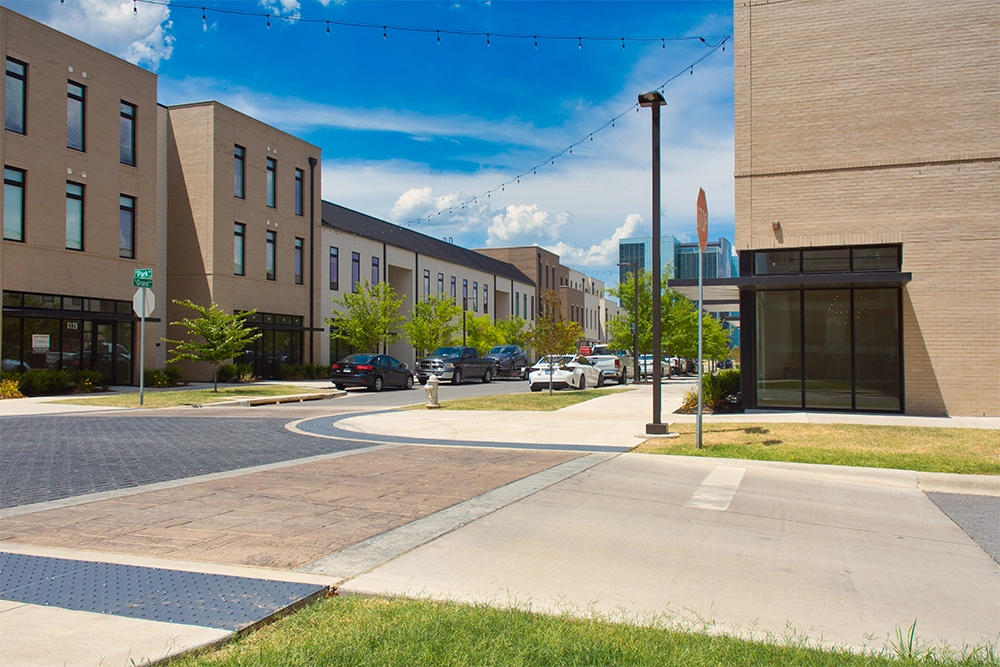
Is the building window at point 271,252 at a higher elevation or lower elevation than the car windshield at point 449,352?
higher

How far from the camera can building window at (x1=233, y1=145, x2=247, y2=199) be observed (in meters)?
34.3

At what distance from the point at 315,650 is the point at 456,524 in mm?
2936

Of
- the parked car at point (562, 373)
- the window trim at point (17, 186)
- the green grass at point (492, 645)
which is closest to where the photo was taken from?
the green grass at point (492, 645)

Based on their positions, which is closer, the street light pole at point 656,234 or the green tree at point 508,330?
the street light pole at point 656,234

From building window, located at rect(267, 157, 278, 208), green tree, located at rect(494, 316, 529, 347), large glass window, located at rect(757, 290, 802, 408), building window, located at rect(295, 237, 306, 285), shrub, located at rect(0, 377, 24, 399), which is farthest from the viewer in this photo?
green tree, located at rect(494, 316, 529, 347)

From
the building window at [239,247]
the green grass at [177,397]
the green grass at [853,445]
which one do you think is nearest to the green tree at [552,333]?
the green grass at [177,397]

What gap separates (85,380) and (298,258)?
15256mm

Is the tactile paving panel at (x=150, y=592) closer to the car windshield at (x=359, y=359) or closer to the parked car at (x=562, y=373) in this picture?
the parked car at (x=562, y=373)

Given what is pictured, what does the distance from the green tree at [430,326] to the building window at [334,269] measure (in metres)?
4.96

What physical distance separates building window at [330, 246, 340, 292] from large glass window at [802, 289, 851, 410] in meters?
29.6

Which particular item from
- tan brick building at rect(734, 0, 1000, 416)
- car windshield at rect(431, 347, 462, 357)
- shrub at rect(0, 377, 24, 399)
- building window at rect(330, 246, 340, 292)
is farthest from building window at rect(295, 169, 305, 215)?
tan brick building at rect(734, 0, 1000, 416)

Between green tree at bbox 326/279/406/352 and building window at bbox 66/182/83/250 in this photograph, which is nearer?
building window at bbox 66/182/83/250

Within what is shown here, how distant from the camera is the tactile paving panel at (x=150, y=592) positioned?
4.10m

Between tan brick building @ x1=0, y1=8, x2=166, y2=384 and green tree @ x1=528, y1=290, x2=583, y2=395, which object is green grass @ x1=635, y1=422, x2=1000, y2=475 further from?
tan brick building @ x1=0, y1=8, x2=166, y2=384
